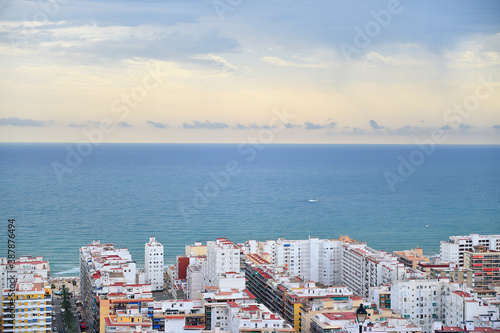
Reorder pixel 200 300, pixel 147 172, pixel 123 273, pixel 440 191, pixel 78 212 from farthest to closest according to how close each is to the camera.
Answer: pixel 147 172 → pixel 440 191 → pixel 78 212 → pixel 123 273 → pixel 200 300

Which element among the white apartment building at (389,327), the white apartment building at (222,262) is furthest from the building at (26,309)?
the white apartment building at (389,327)

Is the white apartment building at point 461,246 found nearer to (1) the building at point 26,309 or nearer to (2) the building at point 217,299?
(2) the building at point 217,299

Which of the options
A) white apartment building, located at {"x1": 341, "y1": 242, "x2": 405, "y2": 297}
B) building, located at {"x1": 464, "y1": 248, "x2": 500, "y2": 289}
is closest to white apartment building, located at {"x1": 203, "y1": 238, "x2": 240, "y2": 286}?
white apartment building, located at {"x1": 341, "y1": 242, "x2": 405, "y2": 297}

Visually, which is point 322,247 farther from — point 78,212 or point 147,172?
point 147,172

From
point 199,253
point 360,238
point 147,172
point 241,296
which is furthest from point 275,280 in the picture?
point 147,172

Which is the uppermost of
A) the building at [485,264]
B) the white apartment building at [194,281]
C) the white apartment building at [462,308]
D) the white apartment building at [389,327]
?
the building at [485,264]

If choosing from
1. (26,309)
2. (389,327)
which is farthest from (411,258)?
(26,309)
